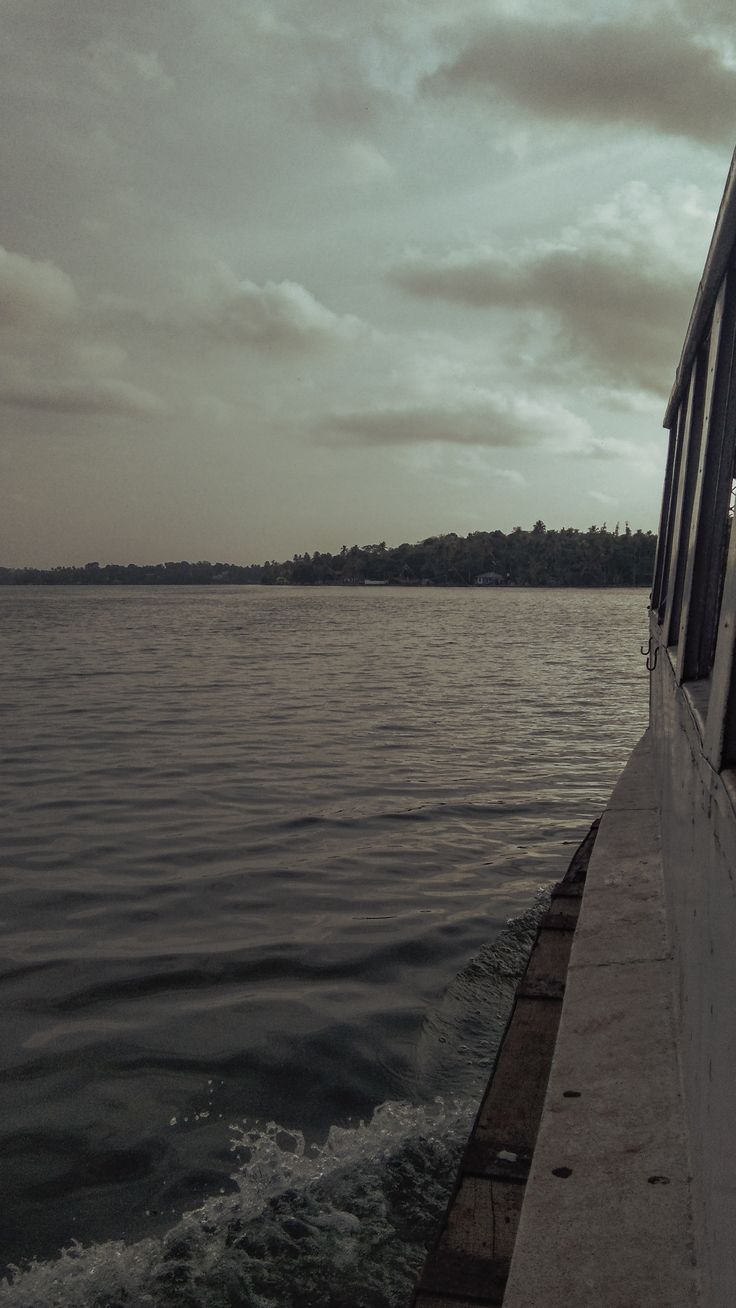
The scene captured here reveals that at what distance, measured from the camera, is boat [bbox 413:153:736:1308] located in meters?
1.97

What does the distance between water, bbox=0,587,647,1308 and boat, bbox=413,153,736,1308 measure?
67 centimetres

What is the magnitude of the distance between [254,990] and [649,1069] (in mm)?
2961

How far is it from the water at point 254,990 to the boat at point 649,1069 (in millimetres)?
666

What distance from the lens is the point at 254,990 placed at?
531 centimetres

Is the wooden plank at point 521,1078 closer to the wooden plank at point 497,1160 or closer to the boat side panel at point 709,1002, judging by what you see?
the wooden plank at point 497,1160

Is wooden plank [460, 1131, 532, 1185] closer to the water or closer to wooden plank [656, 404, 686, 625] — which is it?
the water

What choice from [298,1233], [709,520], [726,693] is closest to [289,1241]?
[298,1233]

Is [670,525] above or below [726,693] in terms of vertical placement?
above

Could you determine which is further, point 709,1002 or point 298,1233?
point 298,1233

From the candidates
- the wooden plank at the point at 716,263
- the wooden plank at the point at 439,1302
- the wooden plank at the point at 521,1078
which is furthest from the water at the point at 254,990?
the wooden plank at the point at 716,263

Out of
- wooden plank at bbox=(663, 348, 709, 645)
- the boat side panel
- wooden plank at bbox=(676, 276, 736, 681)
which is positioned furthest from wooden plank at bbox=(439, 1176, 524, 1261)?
wooden plank at bbox=(663, 348, 709, 645)

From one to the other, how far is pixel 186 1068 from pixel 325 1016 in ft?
2.84

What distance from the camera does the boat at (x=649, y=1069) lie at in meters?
1.97

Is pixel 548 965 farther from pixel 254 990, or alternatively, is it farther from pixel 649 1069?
pixel 254 990
